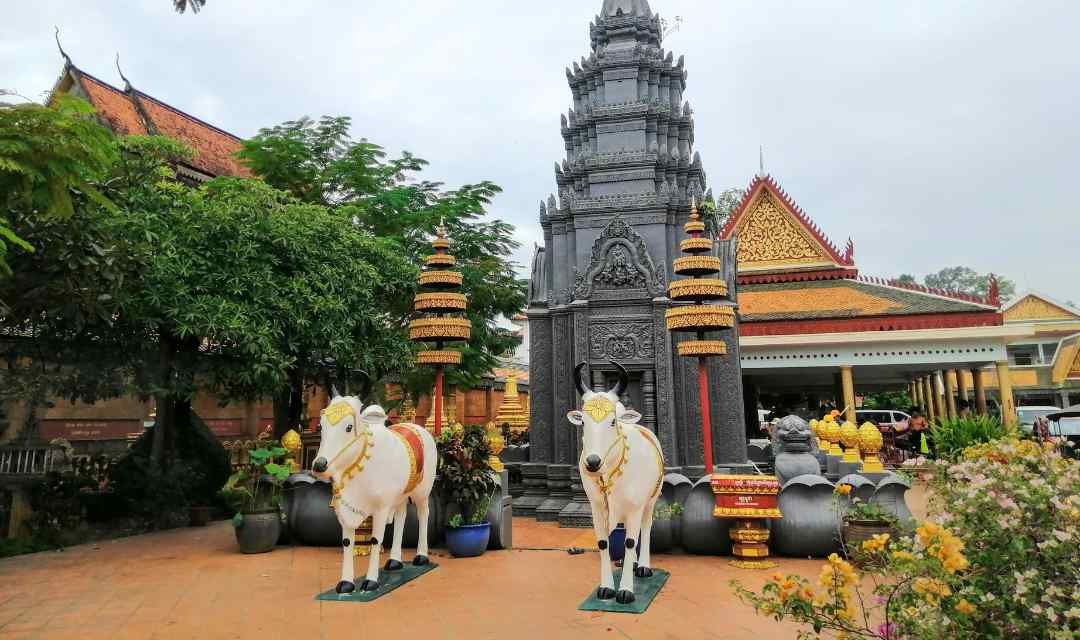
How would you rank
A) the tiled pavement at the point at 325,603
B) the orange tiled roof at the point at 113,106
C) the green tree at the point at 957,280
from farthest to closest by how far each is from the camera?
the green tree at the point at 957,280 < the orange tiled roof at the point at 113,106 < the tiled pavement at the point at 325,603

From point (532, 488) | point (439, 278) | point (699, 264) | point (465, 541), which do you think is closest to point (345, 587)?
point (465, 541)

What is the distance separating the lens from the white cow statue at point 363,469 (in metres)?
5.45

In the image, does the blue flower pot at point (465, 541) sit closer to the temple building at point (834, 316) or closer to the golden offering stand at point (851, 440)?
the golden offering stand at point (851, 440)

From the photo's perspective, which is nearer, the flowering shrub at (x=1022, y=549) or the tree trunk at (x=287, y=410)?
the flowering shrub at (x=1022, y=549)

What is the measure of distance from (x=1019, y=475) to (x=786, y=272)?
18704 mm

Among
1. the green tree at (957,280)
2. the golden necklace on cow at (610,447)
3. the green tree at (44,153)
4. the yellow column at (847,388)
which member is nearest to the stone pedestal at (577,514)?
the golden necklace on cow at (610,447)

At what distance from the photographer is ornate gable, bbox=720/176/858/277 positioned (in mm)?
20500

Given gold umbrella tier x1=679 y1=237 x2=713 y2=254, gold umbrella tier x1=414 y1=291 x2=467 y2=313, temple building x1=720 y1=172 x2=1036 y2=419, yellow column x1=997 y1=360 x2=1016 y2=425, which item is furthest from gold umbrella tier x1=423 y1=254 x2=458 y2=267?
yellow column x1=997 y1=360 x2=1016 y2=425

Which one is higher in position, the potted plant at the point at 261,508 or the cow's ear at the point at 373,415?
the cow's ear at the point at 373,415

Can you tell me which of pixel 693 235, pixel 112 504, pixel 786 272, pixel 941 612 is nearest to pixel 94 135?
pixel 112 504

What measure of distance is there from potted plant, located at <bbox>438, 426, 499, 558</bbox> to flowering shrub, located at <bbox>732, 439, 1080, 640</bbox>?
15.7 feet

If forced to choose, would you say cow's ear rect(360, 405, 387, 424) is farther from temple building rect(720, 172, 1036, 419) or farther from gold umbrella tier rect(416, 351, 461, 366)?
temple building rect(720, 172, 1036, 419)

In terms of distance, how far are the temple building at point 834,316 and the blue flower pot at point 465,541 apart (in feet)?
46.5

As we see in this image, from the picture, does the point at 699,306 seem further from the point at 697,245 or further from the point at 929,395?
the point at 929,395
